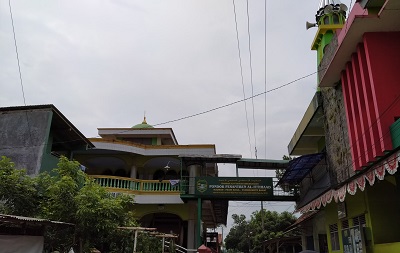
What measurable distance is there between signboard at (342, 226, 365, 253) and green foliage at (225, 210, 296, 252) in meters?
19.7

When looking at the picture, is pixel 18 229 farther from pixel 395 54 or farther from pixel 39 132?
pixel 395 54

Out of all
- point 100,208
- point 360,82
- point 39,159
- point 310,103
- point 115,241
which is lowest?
point 115,241

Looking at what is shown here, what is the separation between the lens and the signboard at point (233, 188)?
1806cm

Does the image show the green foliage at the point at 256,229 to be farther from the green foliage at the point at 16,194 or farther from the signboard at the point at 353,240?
the green foliage at the point at 16,194

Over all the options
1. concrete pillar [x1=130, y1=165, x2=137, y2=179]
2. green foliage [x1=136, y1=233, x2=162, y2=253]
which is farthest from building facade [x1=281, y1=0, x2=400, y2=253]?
concrete pillar [x1=130, y1=165, x2=137, y2=179]

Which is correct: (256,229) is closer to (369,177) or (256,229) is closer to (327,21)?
(327,21)

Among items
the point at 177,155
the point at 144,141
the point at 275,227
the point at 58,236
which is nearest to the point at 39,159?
the point at 58,236

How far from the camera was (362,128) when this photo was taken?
8.75 meters

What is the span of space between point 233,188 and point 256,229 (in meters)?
28.9

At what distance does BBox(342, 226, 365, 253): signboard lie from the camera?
1018cm

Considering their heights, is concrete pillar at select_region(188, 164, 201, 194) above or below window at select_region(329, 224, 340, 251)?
above

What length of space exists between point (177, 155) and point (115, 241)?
920 centimetres

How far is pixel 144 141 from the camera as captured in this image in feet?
79.4

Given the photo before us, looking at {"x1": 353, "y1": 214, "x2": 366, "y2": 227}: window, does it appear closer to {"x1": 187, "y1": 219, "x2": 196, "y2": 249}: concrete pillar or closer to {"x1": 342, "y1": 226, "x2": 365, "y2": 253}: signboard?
{"x1": 342, "y1": 226, "x2": 365, "y2": 253}: signboard
